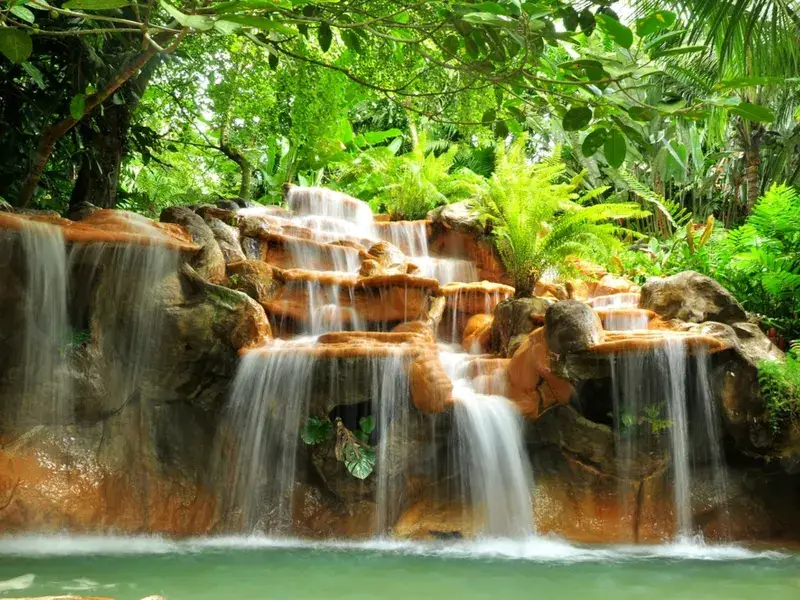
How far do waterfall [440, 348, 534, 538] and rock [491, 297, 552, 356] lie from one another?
1.28 metres

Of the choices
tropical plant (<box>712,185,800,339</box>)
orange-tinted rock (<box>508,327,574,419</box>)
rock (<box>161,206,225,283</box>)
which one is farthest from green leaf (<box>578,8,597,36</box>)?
tropical plant (<box>712,185,800,339</box>)

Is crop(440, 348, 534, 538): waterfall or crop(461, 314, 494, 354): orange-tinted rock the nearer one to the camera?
crop(440, 348, 534, 538): waterfall

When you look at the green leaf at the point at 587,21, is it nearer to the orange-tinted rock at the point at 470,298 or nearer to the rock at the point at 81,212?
the rock at the point at 81,212

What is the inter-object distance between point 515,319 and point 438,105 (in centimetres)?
255

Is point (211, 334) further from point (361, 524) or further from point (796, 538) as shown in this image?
point (796, 538)

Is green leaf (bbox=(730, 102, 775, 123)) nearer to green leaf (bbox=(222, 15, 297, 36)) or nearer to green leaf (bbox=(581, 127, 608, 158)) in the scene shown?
green leaf (bbox=(581, 127, 608, 158))

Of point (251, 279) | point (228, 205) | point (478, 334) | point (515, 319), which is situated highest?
Answer: point (228, 205)

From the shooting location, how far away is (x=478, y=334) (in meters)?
8.77

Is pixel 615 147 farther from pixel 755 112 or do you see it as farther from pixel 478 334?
pixel 478 334

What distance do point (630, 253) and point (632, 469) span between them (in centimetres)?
653

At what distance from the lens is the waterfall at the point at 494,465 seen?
6605mm

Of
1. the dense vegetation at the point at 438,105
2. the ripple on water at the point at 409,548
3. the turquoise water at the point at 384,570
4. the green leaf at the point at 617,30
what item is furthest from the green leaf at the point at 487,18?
the ripple on water at the point at 409,548

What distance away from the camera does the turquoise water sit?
15.1 feet

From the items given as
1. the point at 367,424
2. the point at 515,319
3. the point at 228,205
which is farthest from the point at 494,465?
the point at 228,205
